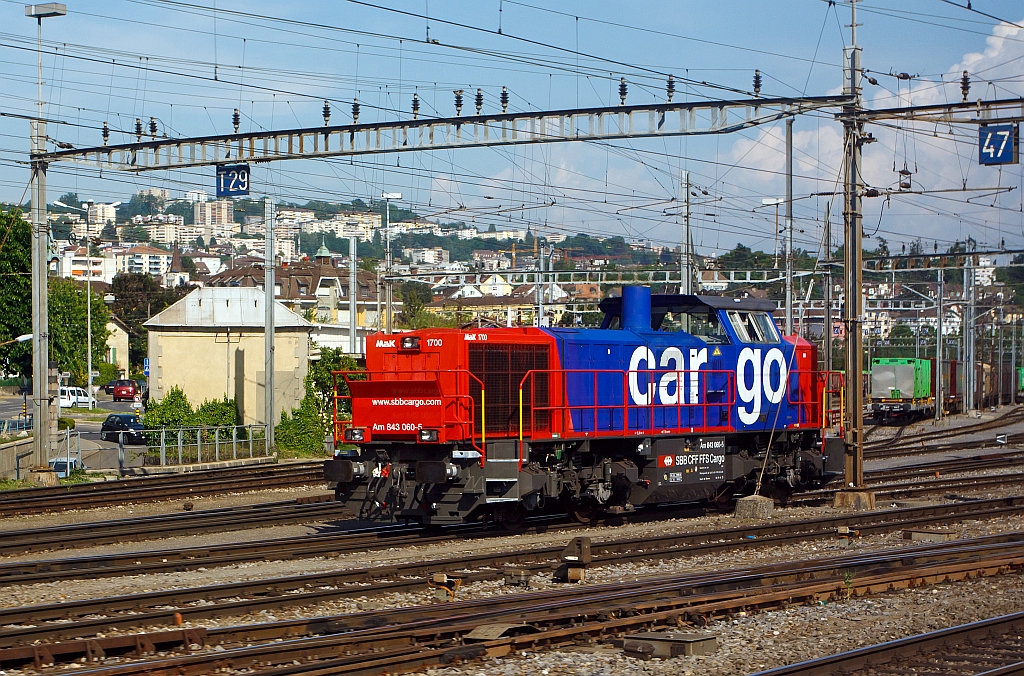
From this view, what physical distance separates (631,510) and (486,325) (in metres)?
4.85

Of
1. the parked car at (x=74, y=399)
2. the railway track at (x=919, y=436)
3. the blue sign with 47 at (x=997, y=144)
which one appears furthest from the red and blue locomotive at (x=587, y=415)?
the parked car at (x=74, y=399)

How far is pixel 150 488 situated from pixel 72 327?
4754 centimetres

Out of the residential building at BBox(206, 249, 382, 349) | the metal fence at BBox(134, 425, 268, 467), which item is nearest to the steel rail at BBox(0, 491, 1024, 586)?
the metal fence at BBox(134, 425, 268, 467)

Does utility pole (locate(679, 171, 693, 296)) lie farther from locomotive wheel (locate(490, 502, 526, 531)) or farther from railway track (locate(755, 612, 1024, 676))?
railway track (locate(755, 612, 1024, 676))

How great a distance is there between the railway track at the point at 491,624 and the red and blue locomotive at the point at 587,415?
4.10 metres

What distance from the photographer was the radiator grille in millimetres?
16266

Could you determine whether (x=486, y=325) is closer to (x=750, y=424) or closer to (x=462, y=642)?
(x=750, y=424)

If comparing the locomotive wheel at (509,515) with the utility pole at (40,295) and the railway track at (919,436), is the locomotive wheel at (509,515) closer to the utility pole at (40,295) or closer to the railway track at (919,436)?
the utility pole at (40,295)

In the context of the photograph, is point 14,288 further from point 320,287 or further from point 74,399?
point 320,287

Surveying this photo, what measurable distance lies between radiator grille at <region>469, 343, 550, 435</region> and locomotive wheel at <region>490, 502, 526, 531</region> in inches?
53.6

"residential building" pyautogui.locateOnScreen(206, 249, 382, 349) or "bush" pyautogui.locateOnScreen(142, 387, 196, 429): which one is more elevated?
"residential building" pyautogui.locateOnScreen(206, 249, 382, 349)

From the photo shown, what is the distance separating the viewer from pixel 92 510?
71.8 ft

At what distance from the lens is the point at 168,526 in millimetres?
17938

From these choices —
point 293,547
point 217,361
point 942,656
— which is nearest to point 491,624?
point 942,656
